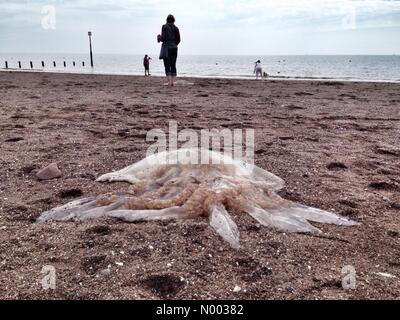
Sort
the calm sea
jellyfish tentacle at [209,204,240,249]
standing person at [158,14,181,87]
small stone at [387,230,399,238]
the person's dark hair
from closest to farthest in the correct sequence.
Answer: jellyfish tentacle at [209,204,240,249]
small stone at [387,230,399,238]
the person's dark hair
standing person at [158,14,181,87]
the calm sea

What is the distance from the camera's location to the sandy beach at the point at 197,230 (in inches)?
95.8

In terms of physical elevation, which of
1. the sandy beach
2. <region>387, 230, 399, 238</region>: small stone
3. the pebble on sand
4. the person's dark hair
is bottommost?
<region>387, 230, 399, 238</region>: small stone

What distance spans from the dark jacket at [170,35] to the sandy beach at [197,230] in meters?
5.22

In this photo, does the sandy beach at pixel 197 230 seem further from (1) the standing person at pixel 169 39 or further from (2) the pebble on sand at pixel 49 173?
(1) the standing person at pixel 169 39

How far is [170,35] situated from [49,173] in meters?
8.44

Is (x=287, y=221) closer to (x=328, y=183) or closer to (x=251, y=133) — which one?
(x=328, y=183)

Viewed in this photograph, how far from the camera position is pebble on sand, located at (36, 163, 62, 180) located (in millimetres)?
4297

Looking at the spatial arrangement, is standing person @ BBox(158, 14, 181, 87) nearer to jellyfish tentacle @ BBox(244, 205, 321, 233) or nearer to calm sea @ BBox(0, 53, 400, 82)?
jellyfish tentacle @ BBox(244, 205, 321, 233)

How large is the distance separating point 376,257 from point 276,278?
842mm

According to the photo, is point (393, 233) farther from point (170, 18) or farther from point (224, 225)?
point (170, 18)

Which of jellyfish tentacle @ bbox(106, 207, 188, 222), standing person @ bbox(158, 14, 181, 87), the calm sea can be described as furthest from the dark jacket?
the calm sea

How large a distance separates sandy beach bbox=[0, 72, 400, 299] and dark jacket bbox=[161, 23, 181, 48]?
522 cm

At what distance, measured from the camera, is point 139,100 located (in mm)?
10547
